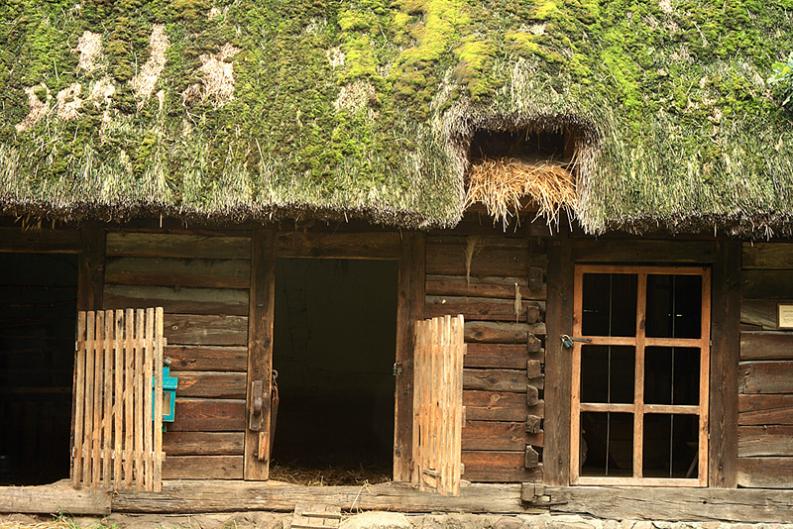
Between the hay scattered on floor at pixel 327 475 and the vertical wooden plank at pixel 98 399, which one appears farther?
the hay scattered on floor at pixel 327 475

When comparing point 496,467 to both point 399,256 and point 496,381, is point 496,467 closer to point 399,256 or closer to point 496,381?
point 496,381

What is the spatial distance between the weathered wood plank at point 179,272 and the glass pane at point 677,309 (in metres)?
3.19

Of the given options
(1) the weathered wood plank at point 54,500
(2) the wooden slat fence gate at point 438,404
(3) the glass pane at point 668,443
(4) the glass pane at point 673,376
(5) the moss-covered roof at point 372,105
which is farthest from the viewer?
(3) the glass pane at point 668,443

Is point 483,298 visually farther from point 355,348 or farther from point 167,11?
point 355,348

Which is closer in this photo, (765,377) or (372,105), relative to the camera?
(372,105)

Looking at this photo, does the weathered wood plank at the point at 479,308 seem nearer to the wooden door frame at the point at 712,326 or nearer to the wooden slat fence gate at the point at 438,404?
the wooden door frame at the point at 712,326

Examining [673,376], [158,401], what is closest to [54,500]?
[158,401]

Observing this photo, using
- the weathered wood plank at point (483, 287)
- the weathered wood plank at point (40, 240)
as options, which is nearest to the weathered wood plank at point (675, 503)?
the weathered wood plank at point (483, 287)

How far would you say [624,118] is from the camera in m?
5.94

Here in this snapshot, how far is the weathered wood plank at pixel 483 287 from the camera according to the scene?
6.36 meters

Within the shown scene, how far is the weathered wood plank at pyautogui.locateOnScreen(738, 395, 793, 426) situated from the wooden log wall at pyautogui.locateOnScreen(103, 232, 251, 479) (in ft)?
11.7

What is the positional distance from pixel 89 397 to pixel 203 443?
838 mm

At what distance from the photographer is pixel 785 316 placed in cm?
640

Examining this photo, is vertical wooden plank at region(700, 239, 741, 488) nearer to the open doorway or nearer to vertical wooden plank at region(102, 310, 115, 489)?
vertical wooden plank at region(102, 310, 115, 489)
